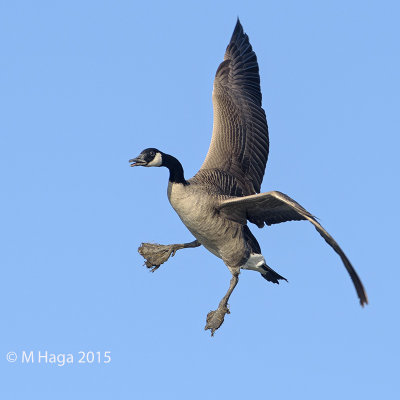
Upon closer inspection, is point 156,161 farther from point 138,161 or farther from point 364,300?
point 364,300

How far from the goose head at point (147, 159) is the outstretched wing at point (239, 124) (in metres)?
2.13

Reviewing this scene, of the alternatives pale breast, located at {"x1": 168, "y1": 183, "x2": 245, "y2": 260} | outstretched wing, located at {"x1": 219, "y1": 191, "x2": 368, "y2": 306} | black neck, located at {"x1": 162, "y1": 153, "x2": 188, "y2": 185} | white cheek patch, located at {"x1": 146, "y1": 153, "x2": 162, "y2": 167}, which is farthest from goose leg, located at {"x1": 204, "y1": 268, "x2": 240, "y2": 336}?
white cheek patch, located at {"x1": 146, "y1": 153, "x2": 162, "y2": 167}

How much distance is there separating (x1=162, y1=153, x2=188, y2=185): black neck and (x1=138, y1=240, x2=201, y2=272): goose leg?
2.28 meters

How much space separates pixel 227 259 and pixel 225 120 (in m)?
3.40

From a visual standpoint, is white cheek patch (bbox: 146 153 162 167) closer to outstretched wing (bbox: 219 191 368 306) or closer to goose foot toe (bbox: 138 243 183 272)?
outstretched wing (bbox: 219 191 368 306)

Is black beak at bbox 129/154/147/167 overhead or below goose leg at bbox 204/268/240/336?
overhead

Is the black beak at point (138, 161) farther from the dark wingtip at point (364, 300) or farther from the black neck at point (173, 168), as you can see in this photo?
the dark wingtip at point (364, 300)

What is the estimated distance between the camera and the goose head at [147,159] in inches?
776

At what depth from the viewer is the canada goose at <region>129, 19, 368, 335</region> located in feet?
A: 65.1

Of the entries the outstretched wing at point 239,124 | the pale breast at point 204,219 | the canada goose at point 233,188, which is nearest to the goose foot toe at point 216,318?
the canada goose at point 233,188

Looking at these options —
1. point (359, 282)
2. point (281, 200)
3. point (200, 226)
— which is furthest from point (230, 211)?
point (359, 282)

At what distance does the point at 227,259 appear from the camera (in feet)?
67.6

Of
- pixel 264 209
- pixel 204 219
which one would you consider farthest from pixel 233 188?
pixel 204 219

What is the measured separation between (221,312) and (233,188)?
2597 mm
